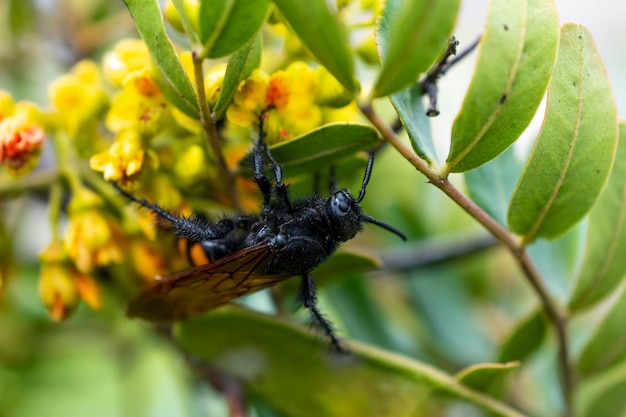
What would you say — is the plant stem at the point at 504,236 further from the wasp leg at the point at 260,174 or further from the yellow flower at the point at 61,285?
the yellow flower at the point at 61,285

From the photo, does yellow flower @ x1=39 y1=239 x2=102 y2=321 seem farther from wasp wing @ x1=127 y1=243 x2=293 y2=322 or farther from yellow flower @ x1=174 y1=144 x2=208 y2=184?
yellow flower @ x1=174 y1=144 x2=208 y2=184

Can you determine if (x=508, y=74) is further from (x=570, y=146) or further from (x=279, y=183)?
(x=279, y=183)

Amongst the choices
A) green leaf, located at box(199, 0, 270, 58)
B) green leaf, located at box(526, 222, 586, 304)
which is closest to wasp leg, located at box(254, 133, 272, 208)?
green leaf, located at box(199, 0, 270, 58)

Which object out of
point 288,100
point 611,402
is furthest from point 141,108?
point 611,402

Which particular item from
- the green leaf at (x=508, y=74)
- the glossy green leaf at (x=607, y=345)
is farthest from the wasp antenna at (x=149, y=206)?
the glossy green leaf at (x=607, y=345)

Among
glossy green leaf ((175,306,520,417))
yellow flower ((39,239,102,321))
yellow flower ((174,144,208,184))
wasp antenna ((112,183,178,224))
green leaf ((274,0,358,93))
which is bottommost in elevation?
yellow flower ((39,239,102,321))

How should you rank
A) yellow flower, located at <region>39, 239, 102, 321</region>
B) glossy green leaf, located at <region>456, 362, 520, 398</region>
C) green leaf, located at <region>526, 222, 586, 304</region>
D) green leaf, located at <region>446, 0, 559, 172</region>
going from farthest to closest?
green leaf, located at <region>526, 222, 586, 304</region>
yellow flower, located at <region>39, 239, 102, 321</region>
glossy green leaf, located at <region>456, 362, 520, 398</region>
green leaf, located at <region>446, 0, 559, 172</region>

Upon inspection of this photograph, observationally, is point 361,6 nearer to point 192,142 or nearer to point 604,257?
point 192,142

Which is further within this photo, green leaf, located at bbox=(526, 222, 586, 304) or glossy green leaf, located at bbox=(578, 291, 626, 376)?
green leaf, located at bbox=(526, 222, 586, 304)
